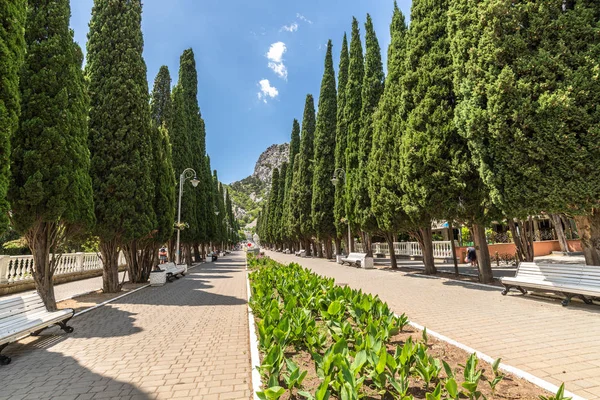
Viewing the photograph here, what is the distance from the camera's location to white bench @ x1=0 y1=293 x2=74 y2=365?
500 cm

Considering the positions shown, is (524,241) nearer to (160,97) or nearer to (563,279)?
(563,279)

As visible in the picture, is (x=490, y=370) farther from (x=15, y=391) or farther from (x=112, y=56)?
(x=112, y=56)

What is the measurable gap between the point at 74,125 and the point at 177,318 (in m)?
6.12

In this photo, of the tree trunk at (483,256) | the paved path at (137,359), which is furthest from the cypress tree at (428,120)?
the paved path at (137,359)

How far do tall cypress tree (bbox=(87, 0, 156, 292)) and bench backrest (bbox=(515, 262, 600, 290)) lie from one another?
520 inches

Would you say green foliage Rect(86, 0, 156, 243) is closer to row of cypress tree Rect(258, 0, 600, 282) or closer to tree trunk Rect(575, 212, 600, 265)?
row of cypress tree Rect(258, 0, 600, 282)

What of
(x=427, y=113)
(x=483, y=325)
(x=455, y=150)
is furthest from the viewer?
(x=427, y=113)

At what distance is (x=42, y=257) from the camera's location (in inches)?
344

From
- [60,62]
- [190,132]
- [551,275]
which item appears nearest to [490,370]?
[551,275]

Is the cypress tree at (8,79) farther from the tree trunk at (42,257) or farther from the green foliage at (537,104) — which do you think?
the green foliage at (537,104)

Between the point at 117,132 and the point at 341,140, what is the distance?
60.1 ft

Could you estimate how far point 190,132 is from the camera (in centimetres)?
3167

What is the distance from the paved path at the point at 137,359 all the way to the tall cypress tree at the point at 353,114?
16.6 meters

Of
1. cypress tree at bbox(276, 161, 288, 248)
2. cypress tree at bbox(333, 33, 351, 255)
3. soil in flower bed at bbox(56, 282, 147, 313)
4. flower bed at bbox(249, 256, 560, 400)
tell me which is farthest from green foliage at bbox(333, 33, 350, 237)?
cypress tree at bbox(276, 161, 288, 248)
